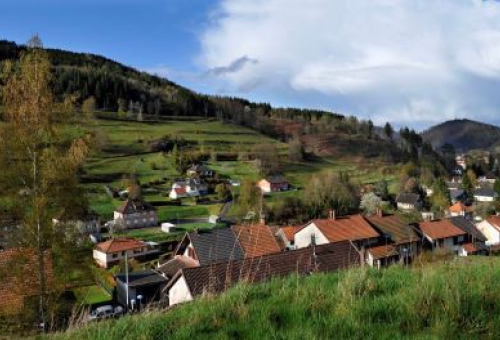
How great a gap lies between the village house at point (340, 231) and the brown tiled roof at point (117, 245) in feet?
54.8

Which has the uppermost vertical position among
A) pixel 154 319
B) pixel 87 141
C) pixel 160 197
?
pixel 87 141

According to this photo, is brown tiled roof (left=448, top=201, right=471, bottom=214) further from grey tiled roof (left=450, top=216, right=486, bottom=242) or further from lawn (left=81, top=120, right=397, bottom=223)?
grey tiled roof (left=450, top=216, right=486, bottom=242)

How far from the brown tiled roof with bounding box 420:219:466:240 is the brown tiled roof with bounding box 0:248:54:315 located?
4103 centimetres

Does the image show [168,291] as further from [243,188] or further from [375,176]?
[375,176]

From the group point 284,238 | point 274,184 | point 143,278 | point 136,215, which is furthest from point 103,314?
point 274,184

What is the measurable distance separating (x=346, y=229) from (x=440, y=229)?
11.3 meters

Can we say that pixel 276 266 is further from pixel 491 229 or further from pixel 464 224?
pixel 491 229

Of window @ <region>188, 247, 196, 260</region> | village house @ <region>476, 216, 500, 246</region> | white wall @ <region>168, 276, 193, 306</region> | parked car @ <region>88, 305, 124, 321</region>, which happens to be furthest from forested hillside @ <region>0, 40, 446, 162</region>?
white wall @ <region>168, 276, 193, 306</region>

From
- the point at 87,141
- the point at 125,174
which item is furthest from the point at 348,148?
the point at 87,141

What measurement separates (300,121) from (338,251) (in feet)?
578

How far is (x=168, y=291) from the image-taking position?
825 inches

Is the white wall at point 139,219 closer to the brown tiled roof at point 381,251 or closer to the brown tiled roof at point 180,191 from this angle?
the brown tiled roof at point 180,191

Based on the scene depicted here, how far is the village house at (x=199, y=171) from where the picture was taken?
9062cm

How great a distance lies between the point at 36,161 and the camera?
11555 millimetres
